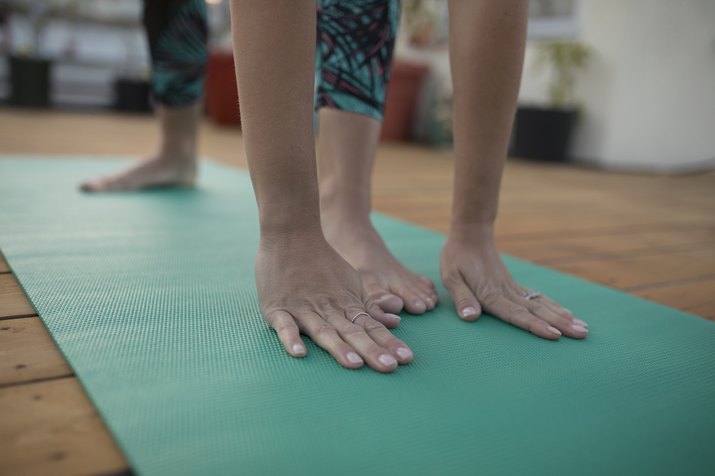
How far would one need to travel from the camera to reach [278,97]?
708 millimetres

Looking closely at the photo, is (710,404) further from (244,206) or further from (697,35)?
(697,35)

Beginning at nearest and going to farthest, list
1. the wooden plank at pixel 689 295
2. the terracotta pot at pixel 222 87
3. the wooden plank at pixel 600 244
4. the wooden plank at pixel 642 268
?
the wooden plank at pixel 689 295, the wooden plank at pixel 642 268, the wooden plank at pixel 600 244, the terracotta pot at pixel 222 87

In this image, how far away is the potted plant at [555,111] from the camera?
11.4 feet

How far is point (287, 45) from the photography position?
2.31 feet

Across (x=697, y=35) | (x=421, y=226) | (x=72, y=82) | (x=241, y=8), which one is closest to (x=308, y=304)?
(x=241, y=8)

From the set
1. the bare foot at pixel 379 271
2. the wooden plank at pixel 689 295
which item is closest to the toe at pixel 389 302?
the bare foot at pixel 379 271

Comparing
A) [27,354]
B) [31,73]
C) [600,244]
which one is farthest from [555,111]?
[31,73]

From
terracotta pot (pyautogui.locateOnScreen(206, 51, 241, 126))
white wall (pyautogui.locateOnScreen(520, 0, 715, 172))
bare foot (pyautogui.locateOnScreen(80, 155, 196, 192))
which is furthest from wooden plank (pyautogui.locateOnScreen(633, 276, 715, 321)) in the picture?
terracotta pot (pyautogui.locateOnScreen(206, 51, 241, 126))

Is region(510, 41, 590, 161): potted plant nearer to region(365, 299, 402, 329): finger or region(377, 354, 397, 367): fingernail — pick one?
region(365, 299, 402, 329): finger

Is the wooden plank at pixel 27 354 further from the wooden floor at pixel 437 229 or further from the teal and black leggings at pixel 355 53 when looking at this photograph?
the teal and black leggings at pixel 355 53

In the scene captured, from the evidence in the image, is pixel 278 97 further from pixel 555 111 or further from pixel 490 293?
pixel 555 111

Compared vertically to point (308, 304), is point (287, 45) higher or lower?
higher

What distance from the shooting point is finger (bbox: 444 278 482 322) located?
82 cm

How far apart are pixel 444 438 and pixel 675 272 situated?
0.92m
